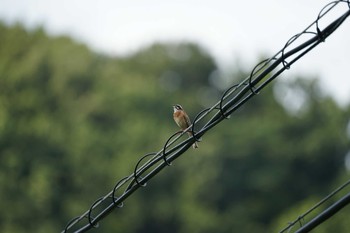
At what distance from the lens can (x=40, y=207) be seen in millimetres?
40688

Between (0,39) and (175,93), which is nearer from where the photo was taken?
(0,39)

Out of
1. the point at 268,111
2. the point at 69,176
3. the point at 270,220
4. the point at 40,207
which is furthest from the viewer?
the point at 268,111

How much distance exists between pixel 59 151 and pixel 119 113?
951 cm

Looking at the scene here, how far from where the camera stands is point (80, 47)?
191 ft

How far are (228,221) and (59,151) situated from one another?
9480 mm

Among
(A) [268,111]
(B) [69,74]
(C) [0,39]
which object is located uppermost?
(C) [0,39]

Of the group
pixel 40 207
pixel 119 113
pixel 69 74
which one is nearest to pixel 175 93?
pixel 119 113

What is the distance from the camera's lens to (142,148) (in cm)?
4797

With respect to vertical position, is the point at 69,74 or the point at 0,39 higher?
the point at 0,39

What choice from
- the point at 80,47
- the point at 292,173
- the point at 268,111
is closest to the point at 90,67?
the point at 80,47

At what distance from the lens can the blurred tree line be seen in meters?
41.8

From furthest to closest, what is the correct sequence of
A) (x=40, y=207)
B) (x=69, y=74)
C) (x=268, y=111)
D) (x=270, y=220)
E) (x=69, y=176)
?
(x=268, y=111) → (x=69, y=74) → (x=270, y=220) → (x=69, y=176) → (x=40, y=207)

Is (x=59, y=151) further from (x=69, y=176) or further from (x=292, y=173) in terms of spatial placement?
(x=292, y=173)

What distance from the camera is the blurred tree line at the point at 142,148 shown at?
41844mm
